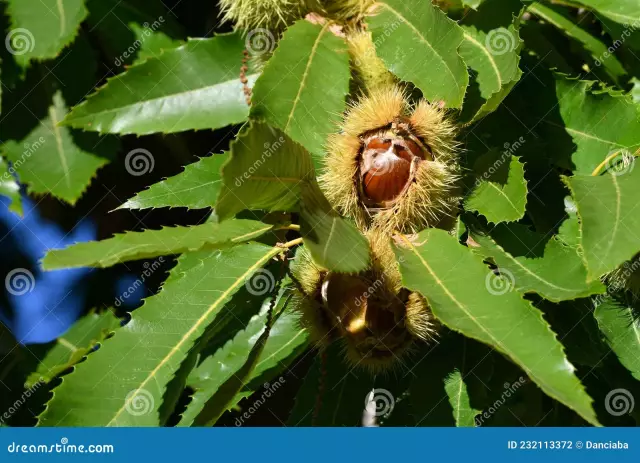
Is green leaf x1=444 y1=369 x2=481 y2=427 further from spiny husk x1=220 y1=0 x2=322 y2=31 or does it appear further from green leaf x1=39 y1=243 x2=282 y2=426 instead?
spiny husk x1=220 y1=0 x2=322 y2=31

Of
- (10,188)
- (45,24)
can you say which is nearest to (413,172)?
(45,24)

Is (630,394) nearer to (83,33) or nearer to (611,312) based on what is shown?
(611,312)

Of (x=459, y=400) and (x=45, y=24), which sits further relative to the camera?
(x=45, y=24)

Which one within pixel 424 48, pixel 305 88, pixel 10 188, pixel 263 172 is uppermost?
pixel 424 48

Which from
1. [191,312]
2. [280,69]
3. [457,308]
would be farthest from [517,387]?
[280,69]

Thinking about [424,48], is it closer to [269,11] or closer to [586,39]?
[269,11]

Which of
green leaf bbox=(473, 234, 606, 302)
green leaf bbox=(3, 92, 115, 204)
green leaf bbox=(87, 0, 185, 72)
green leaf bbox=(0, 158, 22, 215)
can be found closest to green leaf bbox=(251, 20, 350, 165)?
green leaf bbox=(473, 234, 606, 302)

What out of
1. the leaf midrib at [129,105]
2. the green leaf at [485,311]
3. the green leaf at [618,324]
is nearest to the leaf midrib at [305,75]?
the leaf midrib at [129,105]
